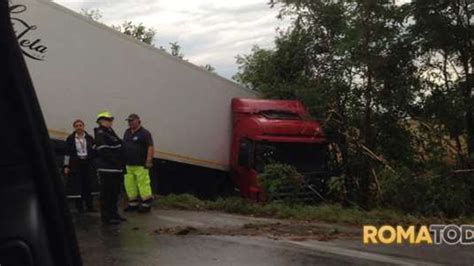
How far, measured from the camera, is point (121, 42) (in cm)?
1277

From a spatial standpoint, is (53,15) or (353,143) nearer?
(53,15)

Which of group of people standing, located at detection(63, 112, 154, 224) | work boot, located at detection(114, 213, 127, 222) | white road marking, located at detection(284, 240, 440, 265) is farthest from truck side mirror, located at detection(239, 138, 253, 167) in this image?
white road marking, located at detection(284, 240, 440, 265)

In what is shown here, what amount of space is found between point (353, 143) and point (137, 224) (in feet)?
24.5

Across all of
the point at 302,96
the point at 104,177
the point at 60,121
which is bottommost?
the point at 104,177

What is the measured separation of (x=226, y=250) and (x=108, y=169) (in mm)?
2751

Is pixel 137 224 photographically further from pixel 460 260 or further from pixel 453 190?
pixel 453 190

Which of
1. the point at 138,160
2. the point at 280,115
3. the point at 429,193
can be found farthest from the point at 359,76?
the point at 138,160

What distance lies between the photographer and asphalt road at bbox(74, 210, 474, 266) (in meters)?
6.89

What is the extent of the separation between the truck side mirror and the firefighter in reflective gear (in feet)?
14.1

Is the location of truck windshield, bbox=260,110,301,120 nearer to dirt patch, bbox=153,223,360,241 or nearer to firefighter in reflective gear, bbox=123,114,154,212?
firefighter in reflective gear, bbox=123,114,154,212

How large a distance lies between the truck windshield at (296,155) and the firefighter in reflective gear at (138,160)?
433 cm

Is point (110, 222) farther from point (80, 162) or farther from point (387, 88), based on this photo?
point (387, 88)

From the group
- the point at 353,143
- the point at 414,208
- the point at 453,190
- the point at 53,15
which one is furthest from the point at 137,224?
the point at 353,143

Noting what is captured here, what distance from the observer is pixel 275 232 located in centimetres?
889
